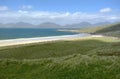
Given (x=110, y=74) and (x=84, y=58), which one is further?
(x=84, y=58)

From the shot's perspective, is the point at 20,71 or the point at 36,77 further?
the point at 20,71

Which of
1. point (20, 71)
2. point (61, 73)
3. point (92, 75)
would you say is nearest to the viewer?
point (92, 75)

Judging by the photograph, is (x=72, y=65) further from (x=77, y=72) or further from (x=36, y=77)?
(x=36, y=77)

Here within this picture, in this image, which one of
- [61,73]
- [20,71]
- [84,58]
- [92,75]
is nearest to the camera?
[92,75]

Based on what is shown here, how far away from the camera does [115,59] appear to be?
81.5 ft

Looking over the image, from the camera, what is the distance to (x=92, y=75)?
68.2 ft

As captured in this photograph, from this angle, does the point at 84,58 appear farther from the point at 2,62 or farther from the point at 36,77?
the point at 2,62

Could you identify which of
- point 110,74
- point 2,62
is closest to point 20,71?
point 2,62

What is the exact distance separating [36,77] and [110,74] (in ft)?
19.2

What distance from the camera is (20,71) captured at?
78.5 feet

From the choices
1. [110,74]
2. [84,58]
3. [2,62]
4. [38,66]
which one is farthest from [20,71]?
[110,74]

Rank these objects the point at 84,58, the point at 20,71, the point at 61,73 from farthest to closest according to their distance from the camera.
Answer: the point at 84,58, the point at 20,71, the point at 61,73

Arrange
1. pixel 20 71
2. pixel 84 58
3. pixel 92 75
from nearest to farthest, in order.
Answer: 1. pixel 92 75
2. pixel 20 71
3. pixel 84 58

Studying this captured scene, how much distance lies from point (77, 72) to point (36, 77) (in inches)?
134
